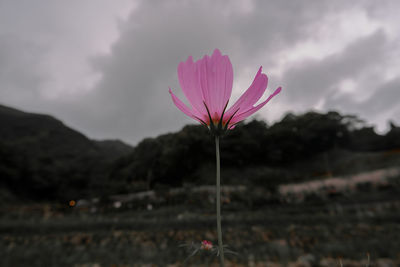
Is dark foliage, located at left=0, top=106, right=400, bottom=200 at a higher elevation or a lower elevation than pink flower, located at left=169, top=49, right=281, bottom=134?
→ higher

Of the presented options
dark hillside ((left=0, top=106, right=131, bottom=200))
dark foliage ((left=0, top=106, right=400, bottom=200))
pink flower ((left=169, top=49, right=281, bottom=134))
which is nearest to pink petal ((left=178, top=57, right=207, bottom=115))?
pink flower ((left=169, top=49, right=281, bottom=134))

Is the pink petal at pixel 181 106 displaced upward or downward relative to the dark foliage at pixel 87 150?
downward

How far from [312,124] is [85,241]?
10.7 metres

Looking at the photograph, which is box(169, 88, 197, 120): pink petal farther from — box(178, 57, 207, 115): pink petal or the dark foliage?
the dark foliage

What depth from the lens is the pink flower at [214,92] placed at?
9.1 inches

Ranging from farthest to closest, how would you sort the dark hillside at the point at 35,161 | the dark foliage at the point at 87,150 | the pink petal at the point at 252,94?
the dark hillside at the point at 35,161, the dark foliage at the point at 87,150, the pink petal at the point at 252,94

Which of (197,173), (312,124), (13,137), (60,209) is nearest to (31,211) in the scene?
(60,209)

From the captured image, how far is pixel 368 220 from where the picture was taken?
3.70 metres

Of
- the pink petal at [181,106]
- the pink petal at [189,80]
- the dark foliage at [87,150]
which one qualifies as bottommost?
the pink petal at [181,106]

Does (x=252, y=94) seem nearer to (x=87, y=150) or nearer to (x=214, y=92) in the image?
A: (x=214, y=92)

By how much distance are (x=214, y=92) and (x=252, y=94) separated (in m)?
0.04

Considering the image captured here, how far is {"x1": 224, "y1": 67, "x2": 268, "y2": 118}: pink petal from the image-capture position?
0.22 m

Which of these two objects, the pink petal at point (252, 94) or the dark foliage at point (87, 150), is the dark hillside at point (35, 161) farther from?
the pink petal at point (252, 94)

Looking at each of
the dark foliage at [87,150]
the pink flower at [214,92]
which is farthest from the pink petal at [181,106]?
the dark foliage at [87,150]
